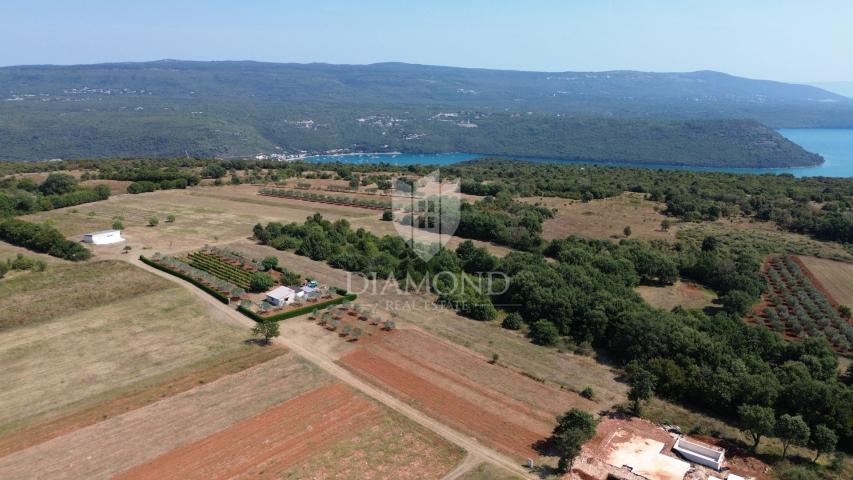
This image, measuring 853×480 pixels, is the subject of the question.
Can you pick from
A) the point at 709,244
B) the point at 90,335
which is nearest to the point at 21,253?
the point at 90,335

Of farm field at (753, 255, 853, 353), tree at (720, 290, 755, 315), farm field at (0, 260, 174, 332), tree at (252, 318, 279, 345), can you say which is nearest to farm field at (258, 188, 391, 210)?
farm field at (0, 260, 174, 332)

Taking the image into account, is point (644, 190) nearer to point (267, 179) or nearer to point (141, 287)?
point (267, 179)

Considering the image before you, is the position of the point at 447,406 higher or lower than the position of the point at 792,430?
lower

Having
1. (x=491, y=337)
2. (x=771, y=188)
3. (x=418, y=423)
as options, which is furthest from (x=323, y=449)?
(x=771, y=188)

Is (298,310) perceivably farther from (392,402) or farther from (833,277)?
(833,277)

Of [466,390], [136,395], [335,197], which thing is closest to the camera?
[136,395]
